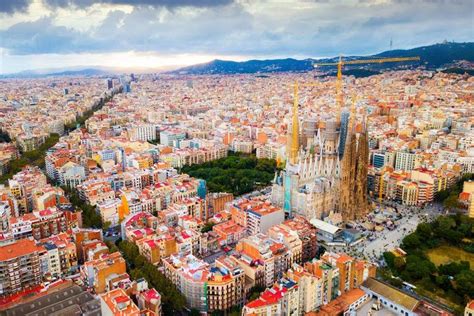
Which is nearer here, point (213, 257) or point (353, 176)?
point (213, 257)

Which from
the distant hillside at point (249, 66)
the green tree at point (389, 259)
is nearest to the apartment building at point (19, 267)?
the green tree at point (389, 259)

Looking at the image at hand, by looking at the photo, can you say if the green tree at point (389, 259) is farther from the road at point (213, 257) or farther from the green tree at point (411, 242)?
the road at point (213, 257)

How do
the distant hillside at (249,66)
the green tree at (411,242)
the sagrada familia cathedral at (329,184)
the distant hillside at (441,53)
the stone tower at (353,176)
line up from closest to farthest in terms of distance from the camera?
the green tree at (411,242) → the sagrada familia cathedral at (329,184) → the stone tower at (353,176) → the distant hillside at (441,53) → the distant hillside at (249,66)

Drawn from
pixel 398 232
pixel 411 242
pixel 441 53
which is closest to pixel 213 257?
pixel 411 242

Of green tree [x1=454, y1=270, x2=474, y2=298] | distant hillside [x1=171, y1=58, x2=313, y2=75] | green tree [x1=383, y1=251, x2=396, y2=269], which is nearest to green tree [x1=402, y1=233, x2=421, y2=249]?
green tree [x1=383, y1=251, x2=396, y2=269]

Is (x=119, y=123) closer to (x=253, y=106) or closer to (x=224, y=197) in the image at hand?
(x=253, y=106)

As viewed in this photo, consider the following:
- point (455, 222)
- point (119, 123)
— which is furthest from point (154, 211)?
point (119, 123)

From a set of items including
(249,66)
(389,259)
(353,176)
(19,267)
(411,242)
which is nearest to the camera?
(19,267)

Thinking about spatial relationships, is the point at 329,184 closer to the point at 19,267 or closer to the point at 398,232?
the point at 398,232

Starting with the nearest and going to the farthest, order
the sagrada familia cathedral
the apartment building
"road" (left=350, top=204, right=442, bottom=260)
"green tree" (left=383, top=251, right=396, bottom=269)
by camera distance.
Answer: the apartment building
"green tree" (left=383, top=251, right=396, bottom=269)
"road" (left=350, top=204, right=442, bottom=260)
the sagrada familia cathedral

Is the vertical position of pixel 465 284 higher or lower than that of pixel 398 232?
higher

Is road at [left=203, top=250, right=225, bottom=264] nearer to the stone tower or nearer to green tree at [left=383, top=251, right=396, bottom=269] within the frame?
green tree at [left=383, top=251, right=396, bottom=269]
